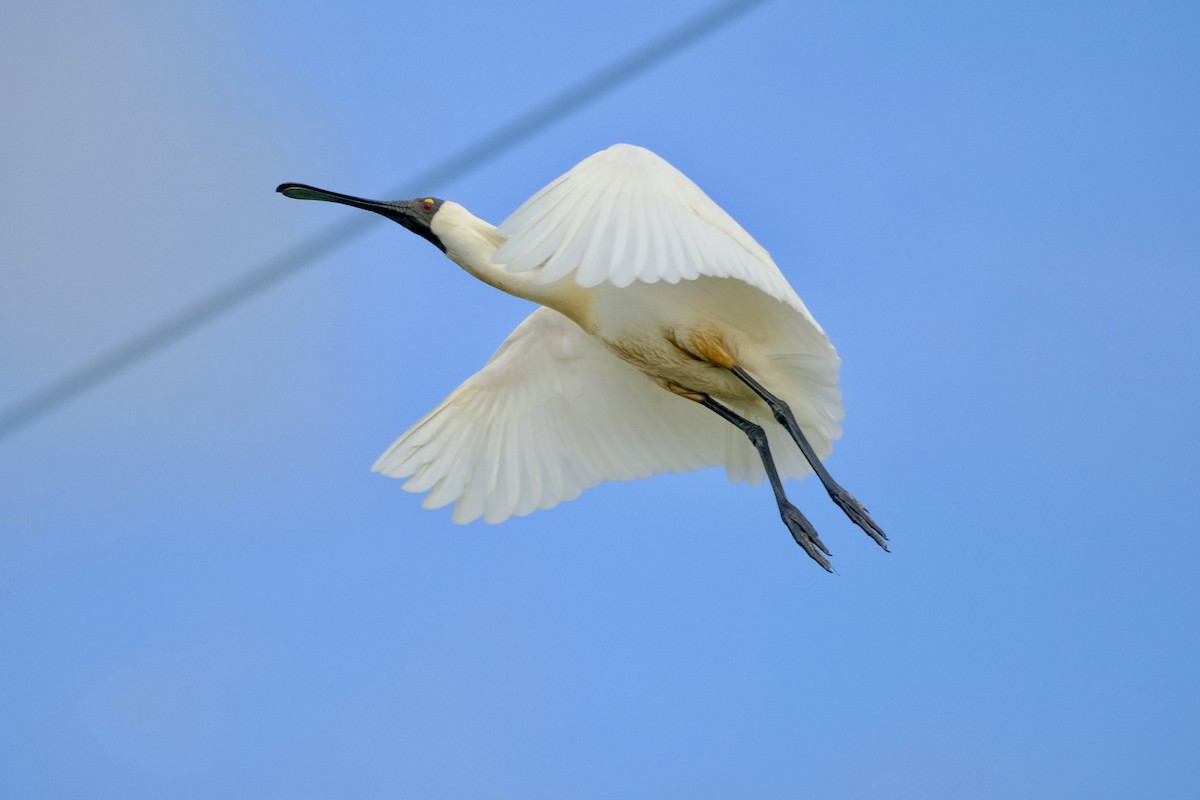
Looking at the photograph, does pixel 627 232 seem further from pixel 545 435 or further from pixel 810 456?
pixel 545 435

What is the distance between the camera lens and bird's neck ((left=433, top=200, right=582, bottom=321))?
8672mm

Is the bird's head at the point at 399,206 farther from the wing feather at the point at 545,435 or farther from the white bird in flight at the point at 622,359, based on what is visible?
the wing feather at the point at 545,435

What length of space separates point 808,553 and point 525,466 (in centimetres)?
178

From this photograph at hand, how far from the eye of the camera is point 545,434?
9.72 meters

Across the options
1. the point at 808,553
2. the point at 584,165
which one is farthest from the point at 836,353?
the point at 584,165

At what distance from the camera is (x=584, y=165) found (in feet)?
25.7

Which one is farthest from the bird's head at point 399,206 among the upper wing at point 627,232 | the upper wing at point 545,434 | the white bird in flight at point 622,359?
the upper wing at point 627,232

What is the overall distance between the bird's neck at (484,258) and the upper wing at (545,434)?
68 cm

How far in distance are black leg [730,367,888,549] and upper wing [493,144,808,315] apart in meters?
0.78

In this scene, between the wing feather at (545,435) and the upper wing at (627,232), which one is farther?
the wing feather at (545,435)

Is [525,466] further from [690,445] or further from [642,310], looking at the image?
[642,310]

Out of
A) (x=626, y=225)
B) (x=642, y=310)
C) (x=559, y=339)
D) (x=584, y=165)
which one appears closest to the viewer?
(x=626, y=225)

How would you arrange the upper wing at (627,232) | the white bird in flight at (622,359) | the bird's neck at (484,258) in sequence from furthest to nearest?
the bird's neck at (484,258)
the white bird in flight at (622,359)
the upper wing at (627,232)

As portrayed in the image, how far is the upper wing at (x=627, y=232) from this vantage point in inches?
281
